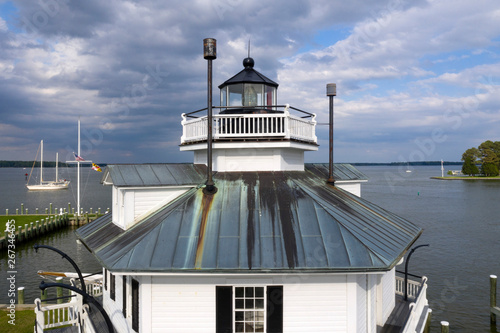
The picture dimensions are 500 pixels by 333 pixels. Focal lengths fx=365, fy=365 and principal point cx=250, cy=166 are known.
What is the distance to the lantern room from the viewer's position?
14641 millimetres

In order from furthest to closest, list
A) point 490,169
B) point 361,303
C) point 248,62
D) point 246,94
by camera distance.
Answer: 1. point 490,169
2. point 248,62
3. point 246,94
4. point 361,303

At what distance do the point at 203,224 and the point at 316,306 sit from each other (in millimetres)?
3939

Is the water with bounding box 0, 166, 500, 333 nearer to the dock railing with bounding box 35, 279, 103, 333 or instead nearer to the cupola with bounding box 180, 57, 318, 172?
the dock railing with bounding box 35, 279, 103, 333

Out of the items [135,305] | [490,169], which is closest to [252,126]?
[135,305]

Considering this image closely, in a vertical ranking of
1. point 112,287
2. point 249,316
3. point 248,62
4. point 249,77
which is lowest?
point 112,287

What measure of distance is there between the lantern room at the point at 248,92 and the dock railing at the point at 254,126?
0.63 m

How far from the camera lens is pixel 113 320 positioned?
41.5 feet

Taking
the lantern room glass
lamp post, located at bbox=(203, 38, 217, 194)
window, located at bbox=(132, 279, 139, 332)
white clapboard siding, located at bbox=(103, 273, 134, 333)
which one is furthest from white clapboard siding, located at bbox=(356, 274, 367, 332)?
the lantern room glass

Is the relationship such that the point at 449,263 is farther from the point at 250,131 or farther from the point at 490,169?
the point at 490,169

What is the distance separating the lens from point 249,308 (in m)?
10.0

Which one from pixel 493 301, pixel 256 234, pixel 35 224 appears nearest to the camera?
pixel 256 234

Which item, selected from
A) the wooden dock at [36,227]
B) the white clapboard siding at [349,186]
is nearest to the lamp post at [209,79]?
the white clapboard siding at [349,186]

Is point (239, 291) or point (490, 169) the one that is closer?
point (239, 291)

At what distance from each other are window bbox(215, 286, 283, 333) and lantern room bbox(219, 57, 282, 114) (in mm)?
7186
